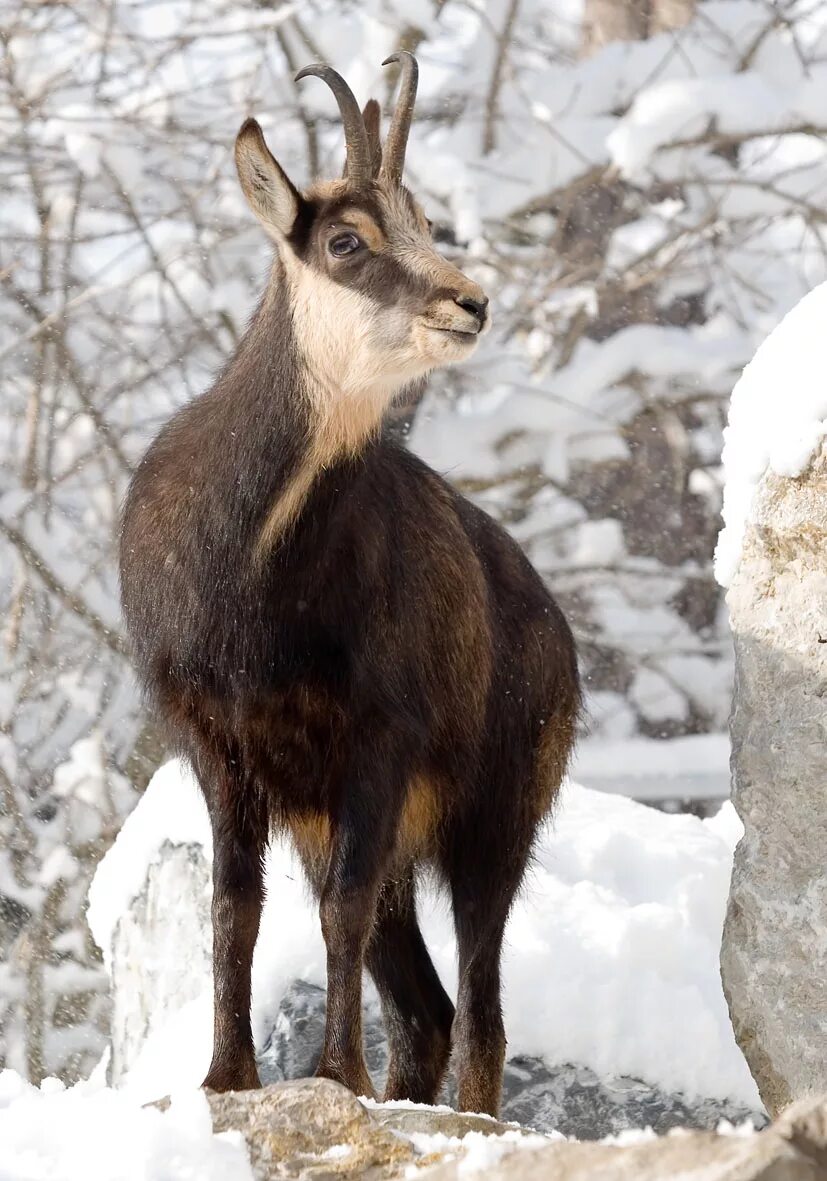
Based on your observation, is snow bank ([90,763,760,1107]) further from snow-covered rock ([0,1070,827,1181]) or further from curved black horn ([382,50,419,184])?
curved black horn ([382,50,419,184])

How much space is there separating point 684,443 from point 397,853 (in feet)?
19.7

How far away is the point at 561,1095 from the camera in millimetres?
4785

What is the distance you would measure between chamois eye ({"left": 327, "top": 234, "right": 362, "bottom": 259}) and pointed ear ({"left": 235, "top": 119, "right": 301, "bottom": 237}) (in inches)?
4.5

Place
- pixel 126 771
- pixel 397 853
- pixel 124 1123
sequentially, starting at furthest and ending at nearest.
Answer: pixel 126 771 < pixel 397 853 < pixel 124 1123

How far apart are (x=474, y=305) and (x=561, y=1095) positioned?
2208 millimetres

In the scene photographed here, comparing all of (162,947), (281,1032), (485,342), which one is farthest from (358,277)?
(485,342)

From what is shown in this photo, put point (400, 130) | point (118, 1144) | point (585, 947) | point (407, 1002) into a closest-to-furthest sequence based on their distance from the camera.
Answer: point (118, 1144)
point (400, 130)
point (407, 1002)
point (585, 947)

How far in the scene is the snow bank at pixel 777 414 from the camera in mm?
3768

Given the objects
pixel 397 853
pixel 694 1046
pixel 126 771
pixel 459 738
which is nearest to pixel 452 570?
pixel 459 738

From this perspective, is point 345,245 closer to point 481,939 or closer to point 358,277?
point 358,277

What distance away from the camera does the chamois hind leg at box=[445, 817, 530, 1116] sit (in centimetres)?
443

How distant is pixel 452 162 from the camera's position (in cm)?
897

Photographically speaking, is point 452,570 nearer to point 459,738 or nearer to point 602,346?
point 459,738

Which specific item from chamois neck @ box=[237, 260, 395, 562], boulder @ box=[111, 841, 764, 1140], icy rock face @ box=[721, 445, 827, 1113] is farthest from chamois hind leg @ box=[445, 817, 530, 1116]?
chamois neck @ box=[237, 260, 395, 562]
